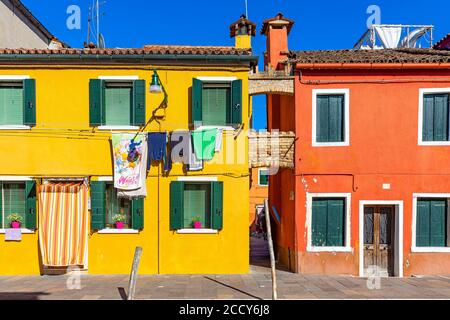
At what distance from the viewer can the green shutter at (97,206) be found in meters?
9.34

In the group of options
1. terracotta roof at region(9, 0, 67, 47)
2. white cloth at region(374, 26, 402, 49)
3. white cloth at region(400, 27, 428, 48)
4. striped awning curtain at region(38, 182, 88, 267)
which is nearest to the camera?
striped awning curtain at region(38, 182, 88, 267)

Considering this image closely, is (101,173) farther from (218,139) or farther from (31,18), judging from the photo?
(31,18)

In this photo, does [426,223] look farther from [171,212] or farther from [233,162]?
[171,212]

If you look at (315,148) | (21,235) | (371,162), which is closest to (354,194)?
(371,162)

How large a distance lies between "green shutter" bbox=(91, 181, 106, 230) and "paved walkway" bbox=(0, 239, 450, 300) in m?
1.51

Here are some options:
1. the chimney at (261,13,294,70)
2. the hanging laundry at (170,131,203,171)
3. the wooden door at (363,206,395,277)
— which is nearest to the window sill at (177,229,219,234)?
the hanging laundry at (170,131,203,171)

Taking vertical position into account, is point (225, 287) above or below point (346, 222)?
below

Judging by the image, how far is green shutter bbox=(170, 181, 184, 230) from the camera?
30.9 ft

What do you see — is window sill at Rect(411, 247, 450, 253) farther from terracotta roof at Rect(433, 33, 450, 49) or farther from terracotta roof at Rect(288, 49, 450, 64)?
terracotta roof at Rect(433, 33, 450, 49)

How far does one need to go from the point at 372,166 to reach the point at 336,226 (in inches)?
83.4

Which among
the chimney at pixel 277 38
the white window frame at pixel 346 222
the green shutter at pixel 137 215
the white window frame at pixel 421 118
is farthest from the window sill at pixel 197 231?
the white window frame at pixel 421 118

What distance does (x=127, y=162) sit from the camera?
934cm

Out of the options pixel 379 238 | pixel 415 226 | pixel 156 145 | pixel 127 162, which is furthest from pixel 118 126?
pixel 415 226
